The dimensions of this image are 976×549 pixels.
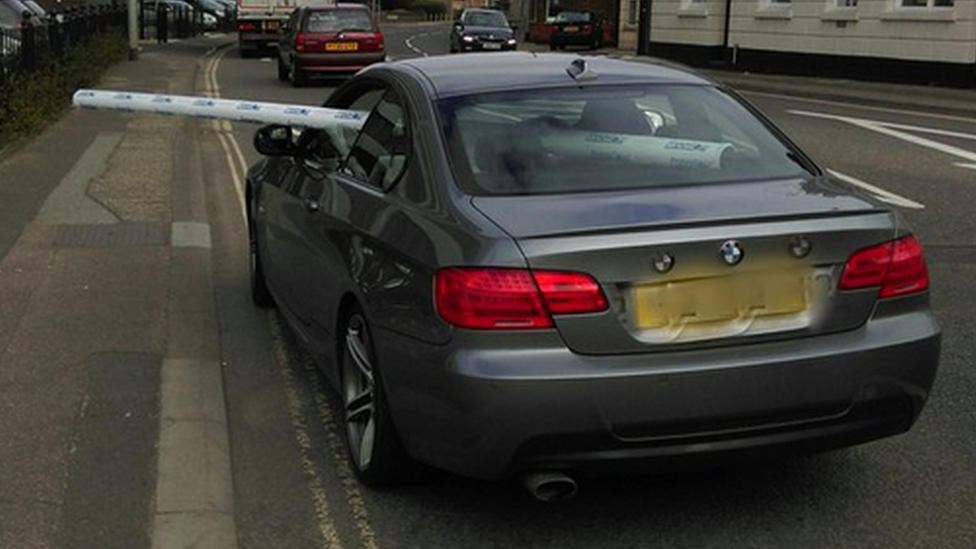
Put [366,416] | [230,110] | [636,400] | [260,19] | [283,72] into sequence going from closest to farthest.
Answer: [636,400] → [366,416] → [230,110] → [283,72] → [260,19]

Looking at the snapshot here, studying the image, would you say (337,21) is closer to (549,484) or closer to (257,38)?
(257,38)

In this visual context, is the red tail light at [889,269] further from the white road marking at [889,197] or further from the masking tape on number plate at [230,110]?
the white road marking at [889,197]

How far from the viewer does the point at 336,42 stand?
80.3 ft

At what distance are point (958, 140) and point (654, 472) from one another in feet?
40.7

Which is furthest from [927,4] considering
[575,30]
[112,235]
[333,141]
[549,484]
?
[549,484]

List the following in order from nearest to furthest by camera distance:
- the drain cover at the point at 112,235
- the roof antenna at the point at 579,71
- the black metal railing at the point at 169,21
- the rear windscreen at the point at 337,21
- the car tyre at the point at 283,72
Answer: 1. the roof antenna at the point at 579,71
2. the drain cover at the point at 112,235
3. the rear windscreen at the point at 337,21
4. the car tyre at the point at 283,72
5. the black metal railing at the point at 169,21

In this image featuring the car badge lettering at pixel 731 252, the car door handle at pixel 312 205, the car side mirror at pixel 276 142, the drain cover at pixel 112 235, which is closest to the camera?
the car badge lettering at pixel 731 252

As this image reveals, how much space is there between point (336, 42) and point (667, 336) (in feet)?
71.7

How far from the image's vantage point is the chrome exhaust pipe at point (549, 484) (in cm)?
359

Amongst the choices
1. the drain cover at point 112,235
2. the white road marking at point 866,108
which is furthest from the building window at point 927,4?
the drain cover at point 112,235

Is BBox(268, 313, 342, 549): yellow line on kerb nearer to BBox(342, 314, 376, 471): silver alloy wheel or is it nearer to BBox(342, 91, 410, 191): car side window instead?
BBox(342, 314, 376, 471): silver alloy wheel

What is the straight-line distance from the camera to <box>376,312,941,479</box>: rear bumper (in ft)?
11.4

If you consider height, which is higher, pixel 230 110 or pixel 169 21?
pixel 169 21

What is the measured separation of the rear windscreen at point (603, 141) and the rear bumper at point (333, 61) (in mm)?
20032
